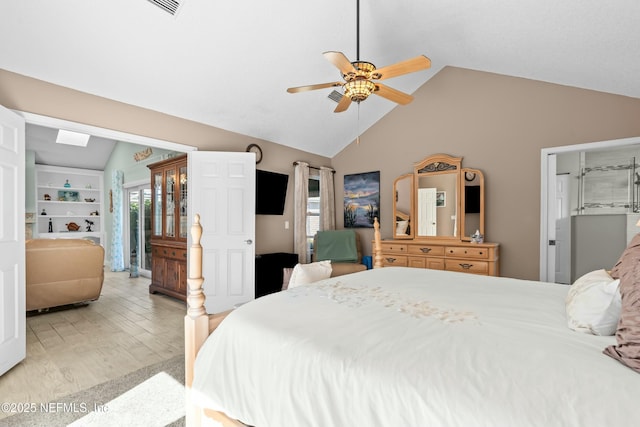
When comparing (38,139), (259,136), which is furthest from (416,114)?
(38,139)

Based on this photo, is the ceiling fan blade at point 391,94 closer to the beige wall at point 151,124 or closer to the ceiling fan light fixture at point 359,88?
the ceiling fan light fixture at point 359,88

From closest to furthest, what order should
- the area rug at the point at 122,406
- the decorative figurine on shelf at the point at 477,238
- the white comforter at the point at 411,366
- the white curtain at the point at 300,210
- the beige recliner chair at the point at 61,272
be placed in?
the white comforter at the point at 411,366
the area rug at the point at 122,406
the beige recliner chair at the point at 61,272
the decorative figurine on shelf at the point at 477,238
the white curtain at the point at 300,210

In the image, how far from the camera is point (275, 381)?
1.11 m

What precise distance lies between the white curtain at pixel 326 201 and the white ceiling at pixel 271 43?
1700 mm

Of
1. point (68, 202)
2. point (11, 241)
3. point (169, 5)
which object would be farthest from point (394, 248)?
point (68, 202)

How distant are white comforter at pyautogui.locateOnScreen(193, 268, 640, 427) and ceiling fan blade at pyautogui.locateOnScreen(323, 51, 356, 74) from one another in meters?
1.47

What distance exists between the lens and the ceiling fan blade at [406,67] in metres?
2.05

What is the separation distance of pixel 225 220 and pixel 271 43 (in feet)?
6.91

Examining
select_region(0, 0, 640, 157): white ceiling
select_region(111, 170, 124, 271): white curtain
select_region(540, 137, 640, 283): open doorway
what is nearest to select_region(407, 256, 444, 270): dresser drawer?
select_region(540, 137, 640, 283): open doorway

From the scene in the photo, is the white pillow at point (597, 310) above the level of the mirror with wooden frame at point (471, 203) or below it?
below

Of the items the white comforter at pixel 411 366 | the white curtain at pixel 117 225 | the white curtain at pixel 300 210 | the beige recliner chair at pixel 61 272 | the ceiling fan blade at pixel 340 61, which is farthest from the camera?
the white curtain at pixel 117 225

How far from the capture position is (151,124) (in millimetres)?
3432

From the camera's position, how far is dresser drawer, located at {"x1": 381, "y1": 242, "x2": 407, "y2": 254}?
4.33 meters

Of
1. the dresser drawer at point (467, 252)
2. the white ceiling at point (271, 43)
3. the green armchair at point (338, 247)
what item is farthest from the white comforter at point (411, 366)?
the green armchair at point (338, 247)
